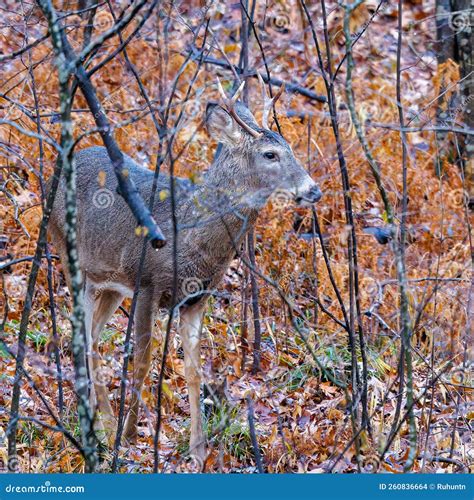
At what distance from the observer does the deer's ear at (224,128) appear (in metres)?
5.65

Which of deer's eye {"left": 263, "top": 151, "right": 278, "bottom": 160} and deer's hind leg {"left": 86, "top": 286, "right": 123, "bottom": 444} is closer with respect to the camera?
deer's eye {"left": 263, "top": 151, "right": 278, "bottom": 160}

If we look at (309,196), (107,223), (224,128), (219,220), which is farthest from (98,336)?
(309,196)

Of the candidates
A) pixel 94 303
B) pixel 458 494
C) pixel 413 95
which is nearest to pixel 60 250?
pixel 94 303

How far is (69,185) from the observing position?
348cm

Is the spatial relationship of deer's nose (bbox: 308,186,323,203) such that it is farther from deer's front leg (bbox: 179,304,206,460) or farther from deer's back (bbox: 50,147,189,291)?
deer's front leg (bbox: 179,304,206,460)

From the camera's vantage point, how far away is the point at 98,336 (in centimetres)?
644

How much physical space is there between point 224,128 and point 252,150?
0.23 metres

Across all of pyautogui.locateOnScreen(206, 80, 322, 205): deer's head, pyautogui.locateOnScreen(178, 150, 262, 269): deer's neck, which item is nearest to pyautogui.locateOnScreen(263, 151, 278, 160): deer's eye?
pyautogui.locateOnScreen(206, 80, 322, 205): deer's head

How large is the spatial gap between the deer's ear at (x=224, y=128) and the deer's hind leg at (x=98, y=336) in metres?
1.43

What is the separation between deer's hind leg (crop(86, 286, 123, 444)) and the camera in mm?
6057

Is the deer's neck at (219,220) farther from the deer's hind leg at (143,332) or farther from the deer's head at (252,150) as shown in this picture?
the deer's hind leg at (143,332)

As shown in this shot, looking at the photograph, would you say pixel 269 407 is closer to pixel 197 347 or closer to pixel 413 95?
pixel 197 347

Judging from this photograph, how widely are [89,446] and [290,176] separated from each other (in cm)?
226

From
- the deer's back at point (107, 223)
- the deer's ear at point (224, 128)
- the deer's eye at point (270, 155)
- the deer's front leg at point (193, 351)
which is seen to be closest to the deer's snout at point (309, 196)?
the deer's eye at point (270, 155)
